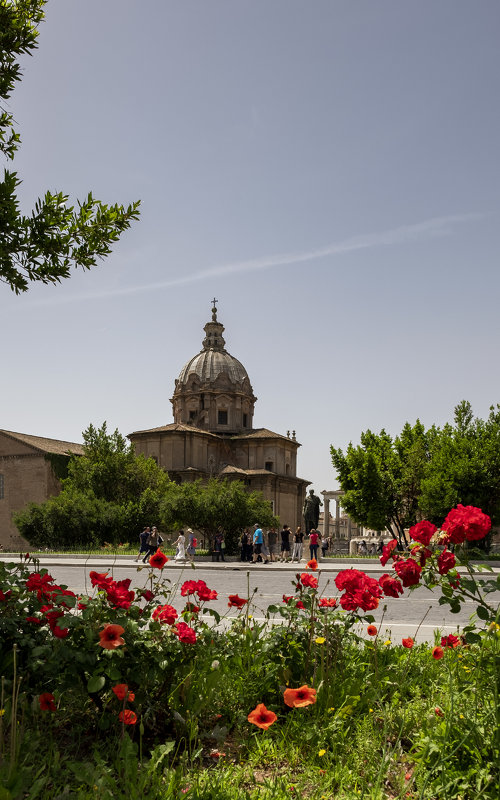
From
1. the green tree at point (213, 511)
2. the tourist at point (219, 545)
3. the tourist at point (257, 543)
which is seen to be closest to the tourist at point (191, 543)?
the tourist at point (219, 545)

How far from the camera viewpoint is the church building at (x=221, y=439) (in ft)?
186

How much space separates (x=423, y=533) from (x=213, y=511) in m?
28.8

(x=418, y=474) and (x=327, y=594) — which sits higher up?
(x=418, y=474)

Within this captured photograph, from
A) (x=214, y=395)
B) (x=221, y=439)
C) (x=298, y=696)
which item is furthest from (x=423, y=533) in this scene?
(x=214, y=395)

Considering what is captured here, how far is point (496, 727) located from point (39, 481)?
2008 inches

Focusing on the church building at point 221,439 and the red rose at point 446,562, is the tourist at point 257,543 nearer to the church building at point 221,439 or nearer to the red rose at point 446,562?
the red rose at point 446,562

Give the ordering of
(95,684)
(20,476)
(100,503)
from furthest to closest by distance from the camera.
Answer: (20,476) < (100,503) < (95,684)

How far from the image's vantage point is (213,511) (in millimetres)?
32469

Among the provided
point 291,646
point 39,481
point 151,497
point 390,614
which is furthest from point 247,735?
point 39,481

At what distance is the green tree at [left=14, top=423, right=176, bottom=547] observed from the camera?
1561 inches

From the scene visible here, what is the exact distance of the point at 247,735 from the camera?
4.31 meters

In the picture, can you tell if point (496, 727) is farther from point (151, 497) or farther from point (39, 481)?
point (39, 481)

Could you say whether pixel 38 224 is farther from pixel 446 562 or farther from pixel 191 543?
pixel 191 543

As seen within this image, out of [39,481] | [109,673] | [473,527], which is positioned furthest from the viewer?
[39,481]
